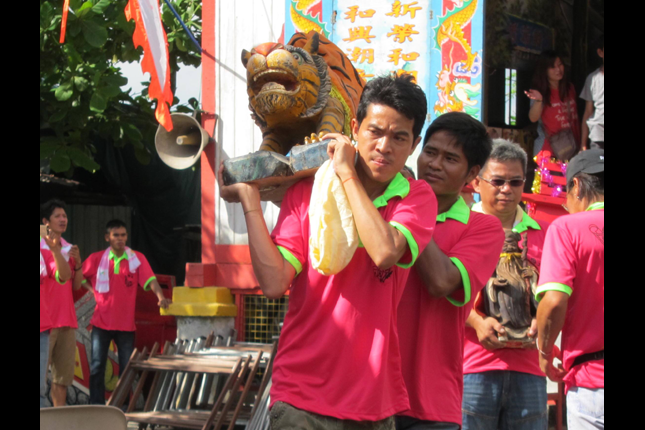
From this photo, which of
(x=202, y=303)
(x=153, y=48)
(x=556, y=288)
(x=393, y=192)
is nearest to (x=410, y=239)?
(x=393, y=192)

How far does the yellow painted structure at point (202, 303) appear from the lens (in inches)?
290

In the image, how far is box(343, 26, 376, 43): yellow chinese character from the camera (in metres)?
6.86

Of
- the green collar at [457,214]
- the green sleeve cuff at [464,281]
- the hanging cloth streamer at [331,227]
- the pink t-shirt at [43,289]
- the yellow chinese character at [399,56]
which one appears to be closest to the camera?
the hanging cloth streamer at [331,227]

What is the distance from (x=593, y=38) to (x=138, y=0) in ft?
21.9

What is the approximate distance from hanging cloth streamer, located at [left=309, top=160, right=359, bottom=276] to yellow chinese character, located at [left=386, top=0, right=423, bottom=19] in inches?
190

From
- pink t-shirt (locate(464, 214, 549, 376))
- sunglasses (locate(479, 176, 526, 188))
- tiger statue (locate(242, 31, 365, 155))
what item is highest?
tiger statue (locate(242, 31, 365, 155))

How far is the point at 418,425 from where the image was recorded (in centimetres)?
241

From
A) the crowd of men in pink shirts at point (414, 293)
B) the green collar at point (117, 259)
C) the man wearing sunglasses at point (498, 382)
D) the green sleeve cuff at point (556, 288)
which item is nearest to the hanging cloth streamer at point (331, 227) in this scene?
the crowd of men in pink shirts at point (414, 293)

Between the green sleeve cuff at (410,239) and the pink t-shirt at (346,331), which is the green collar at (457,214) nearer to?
the pink t-shirt at (346,331)

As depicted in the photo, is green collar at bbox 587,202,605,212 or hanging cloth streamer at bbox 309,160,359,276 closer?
hanging cloth streamer at bbox 309,160,359,276

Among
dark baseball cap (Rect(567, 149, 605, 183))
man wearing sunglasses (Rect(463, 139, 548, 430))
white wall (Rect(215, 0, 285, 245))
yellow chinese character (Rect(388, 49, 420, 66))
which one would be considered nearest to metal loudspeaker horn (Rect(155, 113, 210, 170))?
white wall (Rect(215, 0, 285, 245))

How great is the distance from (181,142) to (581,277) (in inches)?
190

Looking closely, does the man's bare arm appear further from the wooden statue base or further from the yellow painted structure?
the yellow painted structure

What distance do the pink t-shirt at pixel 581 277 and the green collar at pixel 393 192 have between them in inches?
34.1
